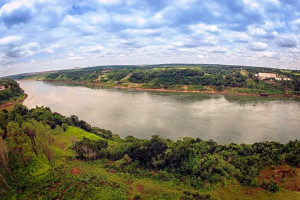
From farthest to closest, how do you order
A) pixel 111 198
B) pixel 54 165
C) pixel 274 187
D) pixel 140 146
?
pixel 140 146 → pixel 54 165 → pixel 274 187 → pixel 111 198

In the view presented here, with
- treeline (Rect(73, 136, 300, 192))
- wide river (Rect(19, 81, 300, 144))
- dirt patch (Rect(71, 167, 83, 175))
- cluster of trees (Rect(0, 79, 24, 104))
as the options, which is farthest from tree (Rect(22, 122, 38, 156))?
cluster of trees (Rect(0, 79, 24, 104))

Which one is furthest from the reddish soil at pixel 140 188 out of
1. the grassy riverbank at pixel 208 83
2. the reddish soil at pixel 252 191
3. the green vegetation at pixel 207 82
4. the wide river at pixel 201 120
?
the green vegetation at pixel 207 82

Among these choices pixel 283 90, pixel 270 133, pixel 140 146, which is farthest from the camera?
pixel 283 90

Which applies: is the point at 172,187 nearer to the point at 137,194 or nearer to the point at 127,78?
the point at 137,194

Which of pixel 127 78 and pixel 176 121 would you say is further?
pixel 127 78

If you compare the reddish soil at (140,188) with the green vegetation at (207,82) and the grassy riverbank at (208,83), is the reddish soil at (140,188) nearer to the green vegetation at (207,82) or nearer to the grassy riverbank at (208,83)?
the grassy riverbank at (208,83)

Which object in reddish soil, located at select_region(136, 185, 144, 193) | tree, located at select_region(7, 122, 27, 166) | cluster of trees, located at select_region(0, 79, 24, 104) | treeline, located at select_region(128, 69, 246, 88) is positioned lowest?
reddish soil, located at select_region(136, 185, 144, 193)

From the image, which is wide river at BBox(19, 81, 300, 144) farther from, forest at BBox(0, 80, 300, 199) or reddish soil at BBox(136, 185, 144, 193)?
reddish soil at BBox(136, 185, 144, 193)

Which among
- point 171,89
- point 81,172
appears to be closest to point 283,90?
point 171,89
